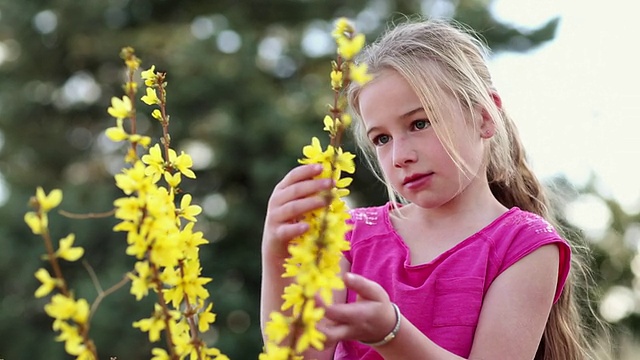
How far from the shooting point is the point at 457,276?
156cm

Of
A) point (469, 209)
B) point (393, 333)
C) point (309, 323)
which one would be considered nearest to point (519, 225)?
point (469, 209)

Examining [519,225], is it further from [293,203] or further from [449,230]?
[293,203]

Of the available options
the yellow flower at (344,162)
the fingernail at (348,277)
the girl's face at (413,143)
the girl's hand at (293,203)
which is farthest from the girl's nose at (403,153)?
the fingernail at (348,277)

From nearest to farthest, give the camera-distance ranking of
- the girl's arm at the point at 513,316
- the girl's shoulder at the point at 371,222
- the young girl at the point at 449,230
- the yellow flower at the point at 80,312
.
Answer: the yellow flower at the point at 80,312 → the girl's arm at the point at 513,316 → the young girl at the point at 449,230 → the girl's shoulder at the point at 371,222

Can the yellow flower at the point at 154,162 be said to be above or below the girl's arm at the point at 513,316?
above

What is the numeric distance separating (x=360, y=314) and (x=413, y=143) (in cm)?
55

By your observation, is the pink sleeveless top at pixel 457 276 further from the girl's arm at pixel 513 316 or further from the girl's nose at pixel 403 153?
the girl's nose at pixel 403 153

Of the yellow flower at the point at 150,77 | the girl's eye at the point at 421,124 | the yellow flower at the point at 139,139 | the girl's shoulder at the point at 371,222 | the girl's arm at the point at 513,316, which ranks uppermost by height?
the yellow flower at the point at 150,77

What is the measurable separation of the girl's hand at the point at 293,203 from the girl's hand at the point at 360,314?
13cm

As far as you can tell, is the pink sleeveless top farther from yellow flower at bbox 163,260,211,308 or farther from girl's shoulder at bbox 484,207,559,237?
yellow flower at bbox 163,260,211,308

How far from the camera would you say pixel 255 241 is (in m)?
7.95

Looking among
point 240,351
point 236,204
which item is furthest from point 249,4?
point 240,351

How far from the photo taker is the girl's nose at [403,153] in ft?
4.81

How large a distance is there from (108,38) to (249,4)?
1600mm
